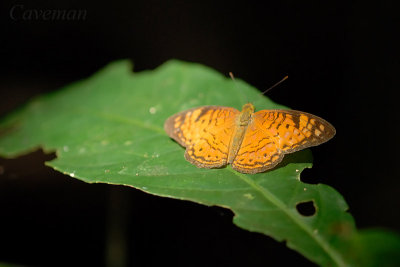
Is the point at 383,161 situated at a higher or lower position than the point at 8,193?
higher

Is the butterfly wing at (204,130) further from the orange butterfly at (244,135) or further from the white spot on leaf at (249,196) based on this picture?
the white spot on leaf at (249,196)

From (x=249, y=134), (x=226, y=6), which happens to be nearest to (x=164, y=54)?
(x=226, y=6)

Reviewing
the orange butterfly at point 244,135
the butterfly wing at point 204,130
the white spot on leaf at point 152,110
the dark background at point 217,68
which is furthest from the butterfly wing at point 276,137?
the dark background at point 217,68

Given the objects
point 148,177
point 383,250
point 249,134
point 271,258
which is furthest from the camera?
point 271,258

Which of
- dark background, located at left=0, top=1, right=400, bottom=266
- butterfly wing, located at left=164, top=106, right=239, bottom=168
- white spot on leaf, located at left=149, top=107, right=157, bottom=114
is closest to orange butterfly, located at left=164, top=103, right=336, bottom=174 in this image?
butterfly wing, located at left=164, top=106, right=239, bottom=168

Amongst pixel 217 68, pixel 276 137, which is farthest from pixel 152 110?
pixel 217 68

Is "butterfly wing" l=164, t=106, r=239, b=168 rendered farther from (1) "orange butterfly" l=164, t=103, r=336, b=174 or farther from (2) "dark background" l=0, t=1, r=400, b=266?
(2) "dark background" l=0, t=1, r=400, b=266

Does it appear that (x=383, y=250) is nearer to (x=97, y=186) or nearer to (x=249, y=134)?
(x=249, y=134)
